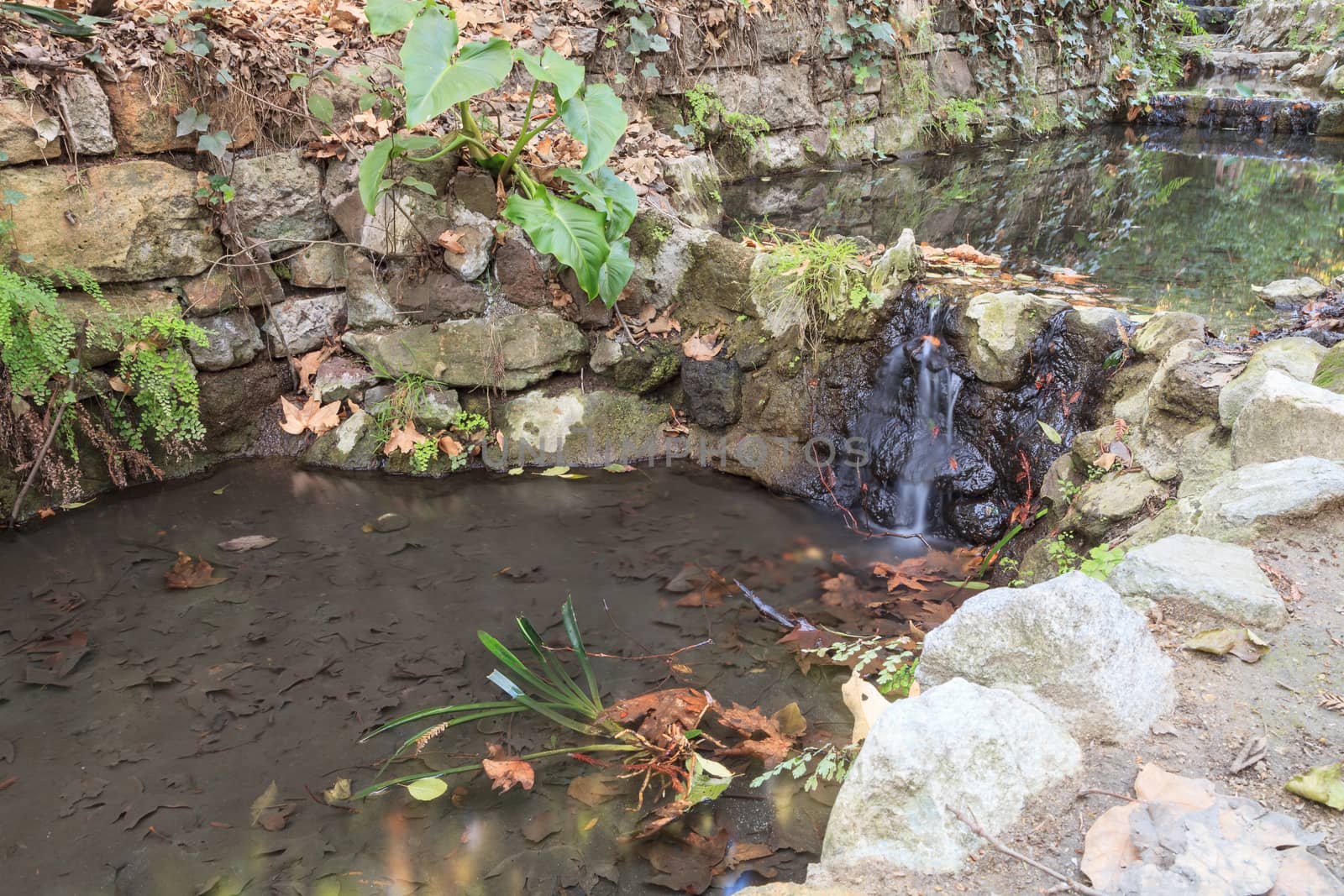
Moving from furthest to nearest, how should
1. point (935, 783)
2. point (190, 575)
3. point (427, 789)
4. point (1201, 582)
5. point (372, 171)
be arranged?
point (372, 171) → point (190, 575) → point (427, 789) → point (1201, 582) → point (935, 783)

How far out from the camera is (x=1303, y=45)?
1147 cm

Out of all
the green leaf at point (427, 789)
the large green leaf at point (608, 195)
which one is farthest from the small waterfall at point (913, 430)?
the green leaf at point (427, 789)

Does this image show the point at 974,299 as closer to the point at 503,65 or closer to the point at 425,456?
the point at 503,65

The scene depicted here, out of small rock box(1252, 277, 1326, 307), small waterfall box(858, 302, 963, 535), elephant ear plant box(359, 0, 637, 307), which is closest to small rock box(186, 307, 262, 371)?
elephant ear plant box(359, 0, 637, 307)

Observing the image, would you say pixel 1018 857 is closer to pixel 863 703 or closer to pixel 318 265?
pixel 863 703

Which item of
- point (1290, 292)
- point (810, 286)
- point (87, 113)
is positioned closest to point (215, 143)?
point (87, 113)

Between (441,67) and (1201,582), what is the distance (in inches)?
136

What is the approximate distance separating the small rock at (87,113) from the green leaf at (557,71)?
217 cm

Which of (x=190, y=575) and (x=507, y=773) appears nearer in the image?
(x=507, y=773)

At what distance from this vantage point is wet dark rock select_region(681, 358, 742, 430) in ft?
15.8

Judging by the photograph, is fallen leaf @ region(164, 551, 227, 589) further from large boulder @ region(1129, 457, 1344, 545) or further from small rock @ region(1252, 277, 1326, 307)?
small rock @ region(1252, 277, 1326, 307)

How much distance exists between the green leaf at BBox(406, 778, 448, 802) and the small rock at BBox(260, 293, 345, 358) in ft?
10.3

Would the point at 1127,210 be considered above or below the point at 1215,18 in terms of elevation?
below

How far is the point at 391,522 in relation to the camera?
4.29 metres
